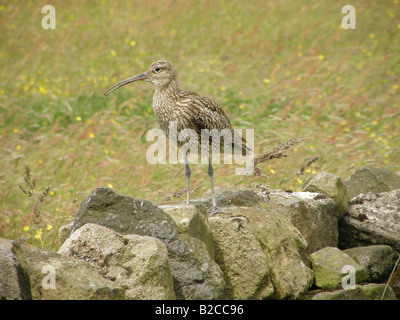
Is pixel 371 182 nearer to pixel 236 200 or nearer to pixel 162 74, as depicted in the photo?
pixel 236 200

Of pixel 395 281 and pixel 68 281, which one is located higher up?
pixel 68 281

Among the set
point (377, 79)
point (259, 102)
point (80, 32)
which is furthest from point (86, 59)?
point (377, 79)

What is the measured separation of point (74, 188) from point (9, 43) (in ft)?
23.3

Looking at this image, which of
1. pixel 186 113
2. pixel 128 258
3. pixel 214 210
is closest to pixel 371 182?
pixel 214 210

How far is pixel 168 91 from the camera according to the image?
6480mm

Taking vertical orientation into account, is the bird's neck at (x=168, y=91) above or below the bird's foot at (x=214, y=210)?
above

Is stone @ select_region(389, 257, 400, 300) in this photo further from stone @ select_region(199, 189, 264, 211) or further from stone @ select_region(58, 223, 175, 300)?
stone @ select_region(58, 223, 175, 300)

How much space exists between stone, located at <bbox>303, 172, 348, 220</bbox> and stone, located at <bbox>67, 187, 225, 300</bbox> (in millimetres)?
2285

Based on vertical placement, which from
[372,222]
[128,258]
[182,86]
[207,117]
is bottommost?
[372,222]

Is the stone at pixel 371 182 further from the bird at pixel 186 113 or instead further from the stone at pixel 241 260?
the stone at pixel 241 260

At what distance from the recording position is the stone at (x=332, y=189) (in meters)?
6.19

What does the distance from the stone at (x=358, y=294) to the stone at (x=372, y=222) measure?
982 mm

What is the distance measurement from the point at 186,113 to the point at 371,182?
266 centimetres

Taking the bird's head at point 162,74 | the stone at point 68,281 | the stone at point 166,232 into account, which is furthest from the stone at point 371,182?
the stone at point 68,281
